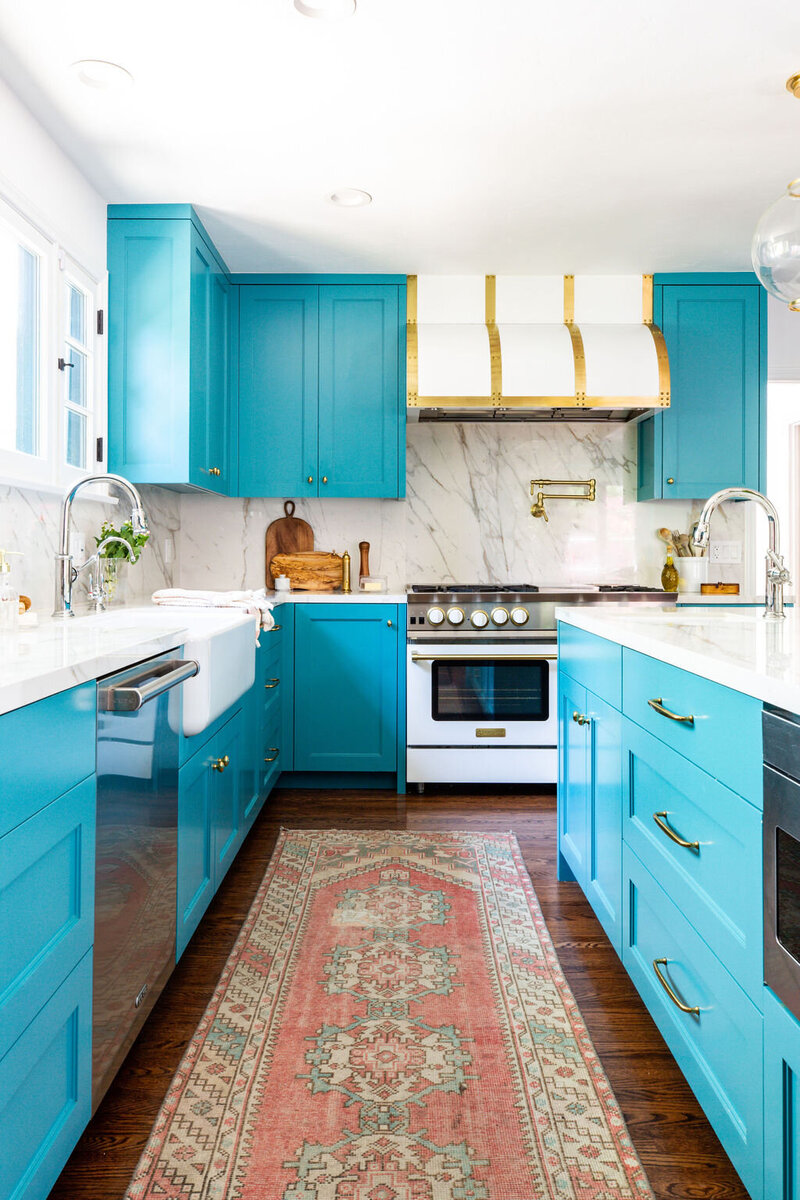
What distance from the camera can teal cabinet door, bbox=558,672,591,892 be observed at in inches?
89.9

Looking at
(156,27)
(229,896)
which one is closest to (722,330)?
(156,27)

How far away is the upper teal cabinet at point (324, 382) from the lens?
12.8 feet

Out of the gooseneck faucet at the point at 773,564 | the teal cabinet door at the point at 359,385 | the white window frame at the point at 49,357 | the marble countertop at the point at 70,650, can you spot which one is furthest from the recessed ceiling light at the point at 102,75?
the gooseneck faucet at the point at 773,564

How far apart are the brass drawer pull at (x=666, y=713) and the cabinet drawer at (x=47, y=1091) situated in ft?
3.56

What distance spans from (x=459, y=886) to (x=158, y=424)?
2.07 meters

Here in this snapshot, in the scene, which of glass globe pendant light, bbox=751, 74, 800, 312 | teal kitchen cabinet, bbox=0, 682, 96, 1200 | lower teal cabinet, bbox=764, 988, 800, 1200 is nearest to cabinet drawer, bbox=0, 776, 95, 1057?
teal kitchen cabinet, bbox=0, 682, 96, 1200

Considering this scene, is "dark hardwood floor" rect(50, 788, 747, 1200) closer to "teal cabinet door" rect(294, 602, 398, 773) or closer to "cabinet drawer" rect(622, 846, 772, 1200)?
"cabinet drawer" rect(622, 846, 772, 1200)

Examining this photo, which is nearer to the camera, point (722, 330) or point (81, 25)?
point (81, 25)

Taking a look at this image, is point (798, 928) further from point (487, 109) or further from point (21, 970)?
point (487, 109)

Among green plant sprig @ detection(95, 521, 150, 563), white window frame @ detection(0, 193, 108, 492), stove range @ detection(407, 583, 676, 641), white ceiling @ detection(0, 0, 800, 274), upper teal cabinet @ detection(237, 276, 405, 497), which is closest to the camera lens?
white ceiling @ detection(0, 0, 800, 274)

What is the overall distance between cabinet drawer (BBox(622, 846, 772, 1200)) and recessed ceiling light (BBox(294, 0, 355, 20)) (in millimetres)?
2115

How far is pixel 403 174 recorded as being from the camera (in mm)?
2900

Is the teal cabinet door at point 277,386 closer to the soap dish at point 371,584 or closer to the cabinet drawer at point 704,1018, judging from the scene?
the soap dish at point 371,584

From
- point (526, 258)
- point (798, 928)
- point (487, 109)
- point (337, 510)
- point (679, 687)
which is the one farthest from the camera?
point (337, 510)
